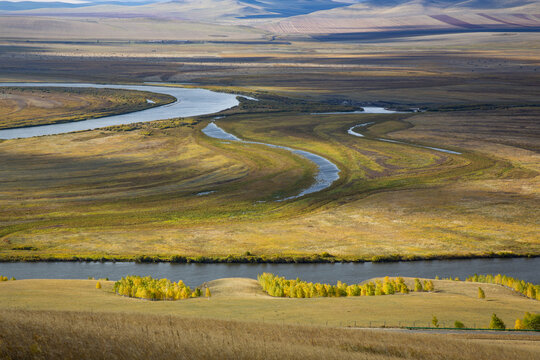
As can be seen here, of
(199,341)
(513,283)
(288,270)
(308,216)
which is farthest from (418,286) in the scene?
(308,216)

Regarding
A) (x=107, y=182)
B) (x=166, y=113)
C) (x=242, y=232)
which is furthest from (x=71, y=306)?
(x=166, y=113)

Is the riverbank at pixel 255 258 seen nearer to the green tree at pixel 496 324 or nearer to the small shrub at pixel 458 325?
the green tree at pixel 496 324

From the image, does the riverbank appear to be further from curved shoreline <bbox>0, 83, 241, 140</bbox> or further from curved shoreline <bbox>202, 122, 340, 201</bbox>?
curved shoreline <bbox>0, 83, 241, 140</bbox>

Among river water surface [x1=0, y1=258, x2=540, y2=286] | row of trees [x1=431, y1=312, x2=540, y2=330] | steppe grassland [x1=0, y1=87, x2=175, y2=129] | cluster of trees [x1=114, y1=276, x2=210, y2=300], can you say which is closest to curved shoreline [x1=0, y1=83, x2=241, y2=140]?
steppe grassland [x1=0, y1=87, x2=175, y2=129]

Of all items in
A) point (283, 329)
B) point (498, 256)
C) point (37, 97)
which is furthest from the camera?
point (37, 97)

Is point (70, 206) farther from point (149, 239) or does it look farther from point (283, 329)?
point (283, 329)

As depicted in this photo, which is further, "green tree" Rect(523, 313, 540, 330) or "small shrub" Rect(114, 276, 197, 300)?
"small shrub" Rect(114, 276, 197, 300)

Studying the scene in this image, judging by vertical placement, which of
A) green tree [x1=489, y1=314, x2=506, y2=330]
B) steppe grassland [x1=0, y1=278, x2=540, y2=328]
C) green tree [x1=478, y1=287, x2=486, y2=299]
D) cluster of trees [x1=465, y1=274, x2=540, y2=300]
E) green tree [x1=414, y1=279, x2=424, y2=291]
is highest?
green tree [x1=489, y1=314, x2=506, y2=330]
